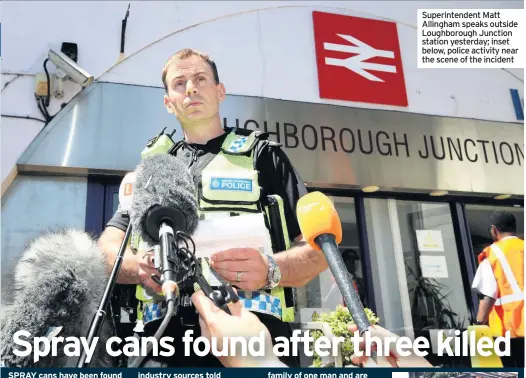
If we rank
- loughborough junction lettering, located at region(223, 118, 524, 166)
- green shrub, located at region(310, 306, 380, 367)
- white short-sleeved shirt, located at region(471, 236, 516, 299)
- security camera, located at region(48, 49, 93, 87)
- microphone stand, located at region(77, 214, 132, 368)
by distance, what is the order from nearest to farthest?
microphone stand, located at region(77, 214, 132, 368) → green shrub, located at region(310, 306, 380, 367) → security camera, located at region(48, 49, 93, 87) → white short-sleeved shirt, located at region(471, 236, 516, 299) → loughborough junction lettering, located at region(223, 118, 524, 166)

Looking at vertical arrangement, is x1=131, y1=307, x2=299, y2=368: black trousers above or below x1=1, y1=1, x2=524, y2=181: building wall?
below

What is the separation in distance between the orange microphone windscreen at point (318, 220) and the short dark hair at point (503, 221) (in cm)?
228

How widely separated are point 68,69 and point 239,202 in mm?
1760

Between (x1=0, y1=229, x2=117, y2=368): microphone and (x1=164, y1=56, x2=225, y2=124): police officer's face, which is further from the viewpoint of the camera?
(x1=164, y1=56, x2=225, y2=124): police officer's face

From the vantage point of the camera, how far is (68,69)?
3111 millimetres

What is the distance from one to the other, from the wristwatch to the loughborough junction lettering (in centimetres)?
146

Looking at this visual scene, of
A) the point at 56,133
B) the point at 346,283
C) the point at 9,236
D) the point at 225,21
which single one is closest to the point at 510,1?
the point at 225,21

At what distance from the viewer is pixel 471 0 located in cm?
322

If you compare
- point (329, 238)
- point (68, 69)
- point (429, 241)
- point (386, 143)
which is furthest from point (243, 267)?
point (429, 241)

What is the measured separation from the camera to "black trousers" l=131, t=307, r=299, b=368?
5.96 ft

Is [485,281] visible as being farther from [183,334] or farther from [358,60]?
[183,334]

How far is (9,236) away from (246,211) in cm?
160

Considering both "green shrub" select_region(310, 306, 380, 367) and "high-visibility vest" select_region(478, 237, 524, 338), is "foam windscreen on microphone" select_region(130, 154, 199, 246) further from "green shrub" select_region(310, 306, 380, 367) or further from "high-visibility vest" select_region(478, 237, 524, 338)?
"high-visibility vest" select_region(478, 237, 524, 338)

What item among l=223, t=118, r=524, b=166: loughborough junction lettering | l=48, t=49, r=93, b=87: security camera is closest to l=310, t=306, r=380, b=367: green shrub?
l=223, t=118, r=524, b=166: loughborough junction lettering
